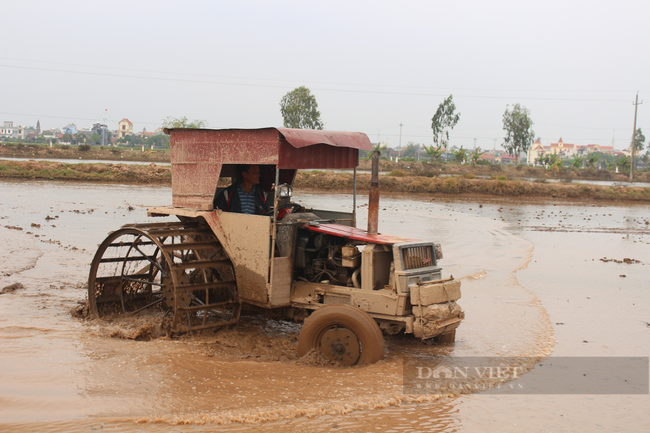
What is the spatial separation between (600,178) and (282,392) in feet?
209

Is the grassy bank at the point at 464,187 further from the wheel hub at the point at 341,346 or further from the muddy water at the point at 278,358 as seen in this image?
the wheel hub at the point at 341,346

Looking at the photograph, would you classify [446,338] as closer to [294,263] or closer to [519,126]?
[294,263]

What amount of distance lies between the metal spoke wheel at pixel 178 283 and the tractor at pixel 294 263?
18 mm

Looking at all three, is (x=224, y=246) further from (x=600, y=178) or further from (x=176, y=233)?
(x=600, y=178)

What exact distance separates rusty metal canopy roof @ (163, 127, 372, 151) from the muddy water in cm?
252

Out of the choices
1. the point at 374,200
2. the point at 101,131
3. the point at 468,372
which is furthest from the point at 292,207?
the point at 101,131

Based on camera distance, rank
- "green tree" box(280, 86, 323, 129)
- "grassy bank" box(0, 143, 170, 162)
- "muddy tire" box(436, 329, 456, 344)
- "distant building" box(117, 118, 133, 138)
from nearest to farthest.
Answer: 1. "muddy tire" box(436, 329, 456, 344)
2. "grassy bank" box(0, 143, 170, 162)
3. "green tree" box(280, 86, 323, 129)
4. "distant building" box(117, 118, 133, 138)

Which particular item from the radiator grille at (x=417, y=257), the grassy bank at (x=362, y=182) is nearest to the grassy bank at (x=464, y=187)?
the grassy bank at (x=362, y=182)

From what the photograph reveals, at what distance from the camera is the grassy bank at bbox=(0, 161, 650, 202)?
3142 centimetres

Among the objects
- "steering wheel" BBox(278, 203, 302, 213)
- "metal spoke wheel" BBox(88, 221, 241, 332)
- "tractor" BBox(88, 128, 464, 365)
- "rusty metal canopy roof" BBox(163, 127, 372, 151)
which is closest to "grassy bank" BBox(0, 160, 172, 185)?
"metal spoke wheel" BBox(88, 221, 241, 332)

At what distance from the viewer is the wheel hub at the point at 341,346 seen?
5.94 metres

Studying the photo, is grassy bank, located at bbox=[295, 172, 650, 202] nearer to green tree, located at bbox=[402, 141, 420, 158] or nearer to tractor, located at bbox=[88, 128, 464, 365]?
tractor, located at bbox=[88, 128, 464, 365]

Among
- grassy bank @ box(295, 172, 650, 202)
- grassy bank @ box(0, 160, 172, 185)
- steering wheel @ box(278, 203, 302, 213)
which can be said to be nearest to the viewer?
steering wheel @ box(278, 203, 302, 213)

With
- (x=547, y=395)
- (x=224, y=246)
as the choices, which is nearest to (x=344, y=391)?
(x=547, y=395)
